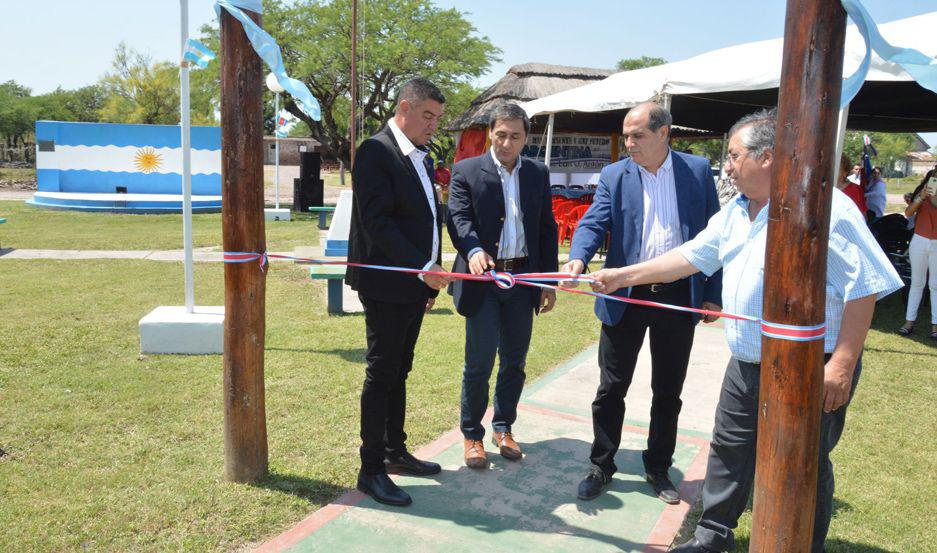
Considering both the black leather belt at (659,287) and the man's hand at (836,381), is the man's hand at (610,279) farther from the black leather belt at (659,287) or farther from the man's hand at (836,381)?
the man's hand at (836,381)

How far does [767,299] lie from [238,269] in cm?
236

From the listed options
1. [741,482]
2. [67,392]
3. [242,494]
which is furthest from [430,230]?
[67,392]

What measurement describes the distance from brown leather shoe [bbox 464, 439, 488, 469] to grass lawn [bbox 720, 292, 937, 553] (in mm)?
1323

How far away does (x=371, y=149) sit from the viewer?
3211mm

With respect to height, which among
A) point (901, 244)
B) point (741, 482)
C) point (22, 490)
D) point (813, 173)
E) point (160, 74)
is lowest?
point (22, 490)

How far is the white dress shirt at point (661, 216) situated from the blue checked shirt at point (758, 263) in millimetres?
418

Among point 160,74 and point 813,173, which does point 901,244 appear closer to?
point 813,173

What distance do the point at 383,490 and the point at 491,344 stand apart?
0.94 m

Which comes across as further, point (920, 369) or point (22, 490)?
point (920, 369)

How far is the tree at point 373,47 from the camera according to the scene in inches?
1011

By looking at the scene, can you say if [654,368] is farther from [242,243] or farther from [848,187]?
[848,187]

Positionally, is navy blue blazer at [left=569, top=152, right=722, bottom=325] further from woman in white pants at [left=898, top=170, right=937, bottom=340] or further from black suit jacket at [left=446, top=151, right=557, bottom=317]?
woman in white pants at [left=898, top=170, right=937, bottom=340]

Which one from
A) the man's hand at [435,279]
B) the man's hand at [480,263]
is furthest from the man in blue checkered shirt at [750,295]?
the man's hand at [435,279]

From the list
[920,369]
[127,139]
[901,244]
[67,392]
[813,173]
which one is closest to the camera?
[813,173]
